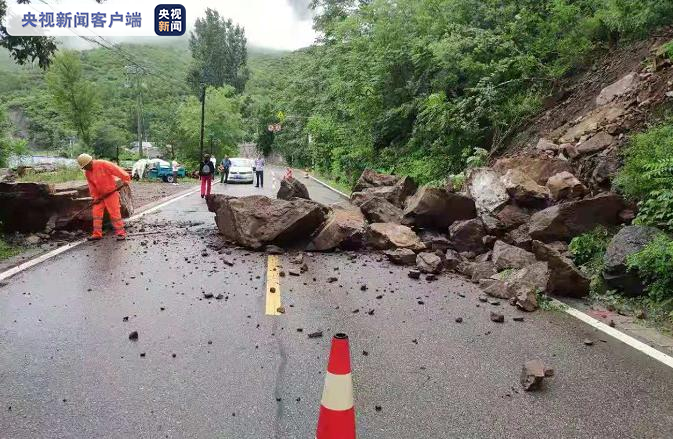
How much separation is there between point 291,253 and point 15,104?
99.1 meters

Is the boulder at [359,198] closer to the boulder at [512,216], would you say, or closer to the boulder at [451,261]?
the boulder at [512,216]

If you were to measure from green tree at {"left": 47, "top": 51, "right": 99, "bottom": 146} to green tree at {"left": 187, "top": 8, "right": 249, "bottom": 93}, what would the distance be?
38.2 meters

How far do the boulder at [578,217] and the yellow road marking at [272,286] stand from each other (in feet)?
12.8

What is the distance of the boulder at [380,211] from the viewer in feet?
31.8

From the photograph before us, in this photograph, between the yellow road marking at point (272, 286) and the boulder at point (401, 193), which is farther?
the boulder at point (401, 193)

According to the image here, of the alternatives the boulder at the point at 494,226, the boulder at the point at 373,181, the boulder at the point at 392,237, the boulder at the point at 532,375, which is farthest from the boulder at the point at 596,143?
the boulder at the point at 532,375

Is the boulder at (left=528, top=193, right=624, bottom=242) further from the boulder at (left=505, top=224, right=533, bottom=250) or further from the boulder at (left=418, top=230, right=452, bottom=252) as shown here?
the boulder at (left=418, top=230, right=452, bottom=252)

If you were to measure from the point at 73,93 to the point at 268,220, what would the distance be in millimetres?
54994

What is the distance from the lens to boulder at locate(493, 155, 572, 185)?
9.30 m

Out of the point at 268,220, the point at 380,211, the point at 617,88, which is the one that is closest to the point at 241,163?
the point at 380,211

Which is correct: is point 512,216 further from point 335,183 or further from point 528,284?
point 335,183

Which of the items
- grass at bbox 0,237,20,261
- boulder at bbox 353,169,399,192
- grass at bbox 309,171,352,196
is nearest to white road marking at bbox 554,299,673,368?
grass at bbox 0,237,20,261

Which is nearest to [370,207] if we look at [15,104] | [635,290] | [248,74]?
[635,290]

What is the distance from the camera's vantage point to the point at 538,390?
3.52m
